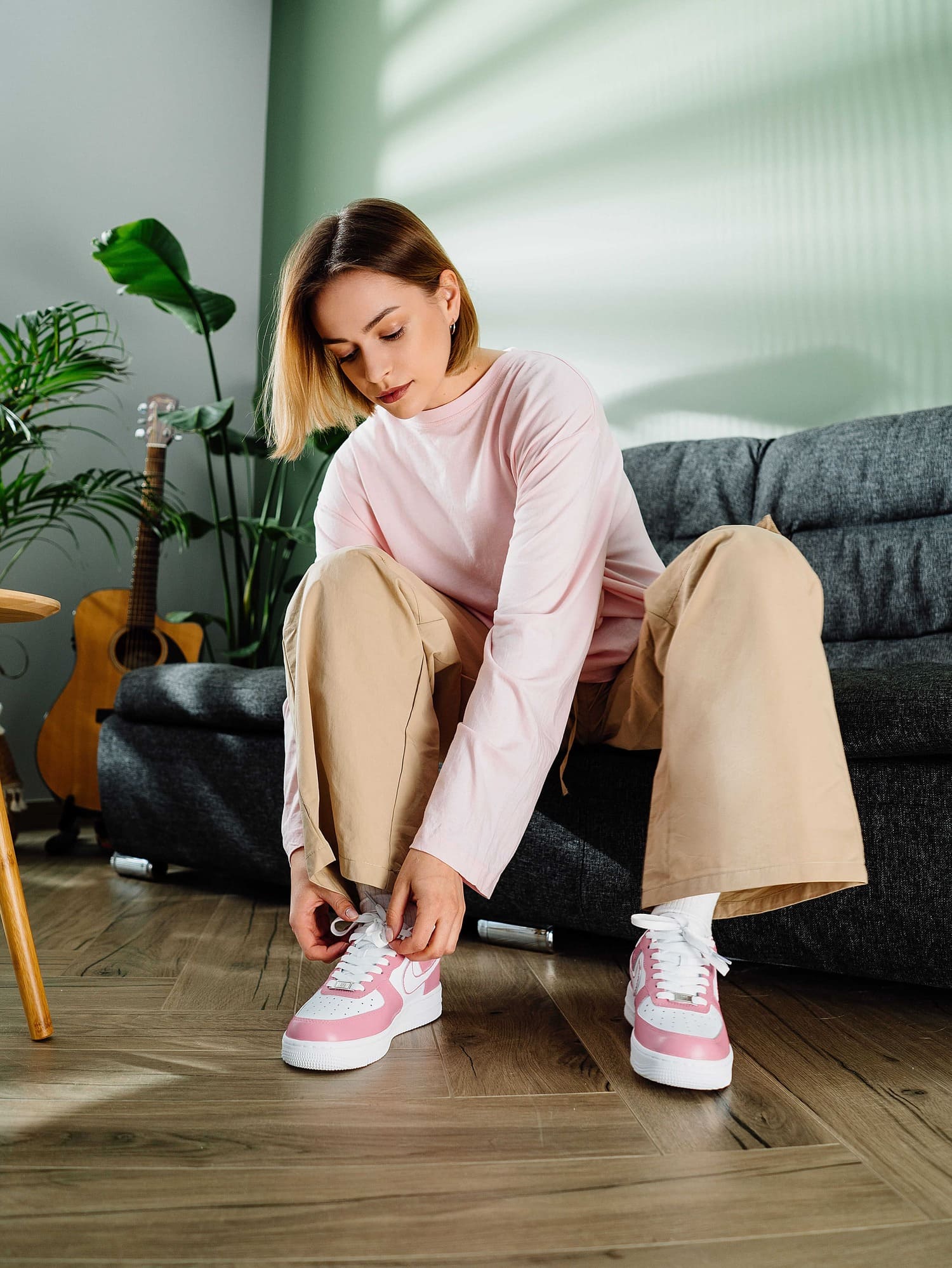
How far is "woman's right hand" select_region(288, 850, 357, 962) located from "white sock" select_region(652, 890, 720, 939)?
0.30 m

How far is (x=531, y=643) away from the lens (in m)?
0.94

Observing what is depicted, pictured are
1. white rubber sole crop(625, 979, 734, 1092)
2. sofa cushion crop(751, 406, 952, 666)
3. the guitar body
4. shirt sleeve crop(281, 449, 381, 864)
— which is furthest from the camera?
the guitar body

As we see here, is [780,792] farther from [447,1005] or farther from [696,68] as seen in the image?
[696,68]

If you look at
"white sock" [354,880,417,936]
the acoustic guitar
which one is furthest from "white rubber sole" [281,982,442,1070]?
the acoustic guitar

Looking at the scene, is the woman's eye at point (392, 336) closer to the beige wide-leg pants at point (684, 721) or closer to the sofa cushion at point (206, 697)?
the beige wide-leg pants at point (684, 721)

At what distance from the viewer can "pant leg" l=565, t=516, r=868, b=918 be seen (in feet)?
2.74

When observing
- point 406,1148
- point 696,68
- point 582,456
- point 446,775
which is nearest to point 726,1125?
point 406,1148

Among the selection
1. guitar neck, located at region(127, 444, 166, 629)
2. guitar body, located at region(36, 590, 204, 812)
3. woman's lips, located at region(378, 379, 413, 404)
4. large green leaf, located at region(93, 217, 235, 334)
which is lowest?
guitar body, located at region(36, 590, 204, 812)

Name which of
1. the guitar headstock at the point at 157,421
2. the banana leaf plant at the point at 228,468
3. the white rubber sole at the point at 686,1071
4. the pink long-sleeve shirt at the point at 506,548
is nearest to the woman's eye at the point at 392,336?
the pink long-sleeve shirt at the point at 506,548

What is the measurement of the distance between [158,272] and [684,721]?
2061 millimetres

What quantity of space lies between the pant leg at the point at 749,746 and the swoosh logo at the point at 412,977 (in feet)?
0.77

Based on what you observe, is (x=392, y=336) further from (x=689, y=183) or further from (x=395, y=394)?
(x=689, y=183)

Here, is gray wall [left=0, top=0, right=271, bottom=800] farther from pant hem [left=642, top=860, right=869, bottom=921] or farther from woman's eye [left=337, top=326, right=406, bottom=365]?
pant hem [left=642, top=860, right=869, bottom=921]

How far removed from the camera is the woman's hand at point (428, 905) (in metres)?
0.84
